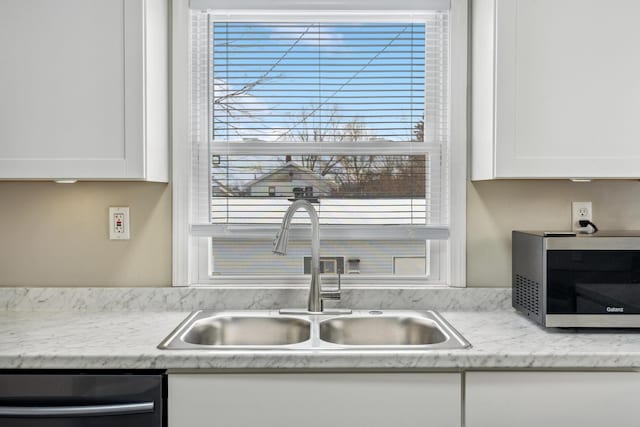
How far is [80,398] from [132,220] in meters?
0.76

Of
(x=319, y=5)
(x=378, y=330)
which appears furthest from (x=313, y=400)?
(x=319, y=5)

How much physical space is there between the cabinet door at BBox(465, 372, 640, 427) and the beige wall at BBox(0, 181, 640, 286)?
25.1 inches

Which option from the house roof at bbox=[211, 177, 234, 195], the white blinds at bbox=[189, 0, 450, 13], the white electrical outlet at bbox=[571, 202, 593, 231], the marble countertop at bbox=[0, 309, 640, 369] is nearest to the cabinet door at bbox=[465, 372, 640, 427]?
the marble countertop at bbox=[0, 309, 640, 369]

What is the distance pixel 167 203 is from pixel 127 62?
1.82 ft

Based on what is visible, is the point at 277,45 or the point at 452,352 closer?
the point at 452,352

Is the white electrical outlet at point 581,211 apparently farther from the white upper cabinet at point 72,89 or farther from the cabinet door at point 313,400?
the white upper cabinet at point 72,89

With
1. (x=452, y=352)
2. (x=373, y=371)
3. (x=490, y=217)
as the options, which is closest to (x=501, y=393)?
(x=452, y=352)

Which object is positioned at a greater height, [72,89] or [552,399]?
[72,89]

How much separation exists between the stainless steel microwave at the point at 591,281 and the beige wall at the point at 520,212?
35 cm

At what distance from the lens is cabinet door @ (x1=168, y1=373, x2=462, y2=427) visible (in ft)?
4.42

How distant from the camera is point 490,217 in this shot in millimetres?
1922

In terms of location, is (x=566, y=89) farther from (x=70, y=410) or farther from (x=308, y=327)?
(x=70, y=410)

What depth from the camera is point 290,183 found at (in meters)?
1.99

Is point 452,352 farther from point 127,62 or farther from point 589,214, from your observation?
point 127,62
